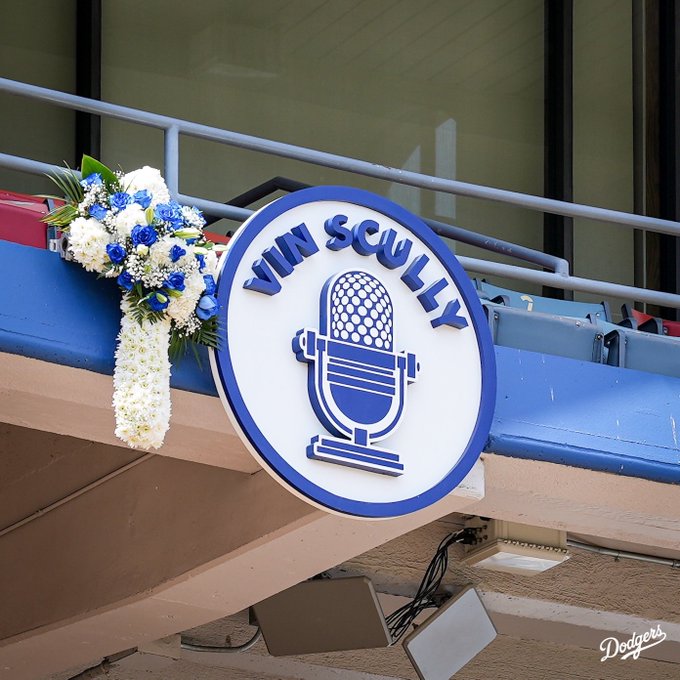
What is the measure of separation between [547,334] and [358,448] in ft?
4.19

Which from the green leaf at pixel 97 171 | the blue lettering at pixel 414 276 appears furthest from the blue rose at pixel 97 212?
the blue lettering at pixel 414 276

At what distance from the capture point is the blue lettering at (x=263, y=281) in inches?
175

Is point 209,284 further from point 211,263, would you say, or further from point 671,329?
point 671,329

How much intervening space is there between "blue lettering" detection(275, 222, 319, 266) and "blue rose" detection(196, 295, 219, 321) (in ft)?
1.14

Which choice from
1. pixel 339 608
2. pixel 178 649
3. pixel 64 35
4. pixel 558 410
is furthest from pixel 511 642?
pixel 64 35

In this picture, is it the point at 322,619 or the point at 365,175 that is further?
the point at 322,619

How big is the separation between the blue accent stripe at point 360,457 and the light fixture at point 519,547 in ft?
5.66

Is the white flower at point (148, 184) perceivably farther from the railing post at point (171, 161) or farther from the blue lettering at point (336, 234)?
the blue lettering at point (336, 234)

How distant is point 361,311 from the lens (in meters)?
4.61

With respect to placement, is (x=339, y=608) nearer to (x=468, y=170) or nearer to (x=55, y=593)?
(x=55, y=593)

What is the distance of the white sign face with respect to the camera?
14.3ft

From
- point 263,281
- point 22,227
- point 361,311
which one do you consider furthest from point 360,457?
point 22,227

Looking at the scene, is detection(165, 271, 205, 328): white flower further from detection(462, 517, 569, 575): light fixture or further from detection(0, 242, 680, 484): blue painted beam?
detection(462, 517, 569, 575): light fixture

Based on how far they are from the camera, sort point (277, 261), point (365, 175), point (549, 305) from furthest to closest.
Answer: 1. point (549, 305)
2. point (365, 175)
3. point (277, 261)
